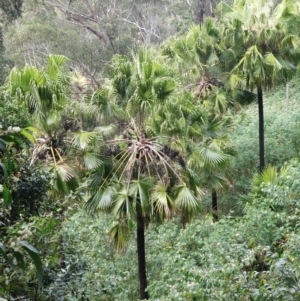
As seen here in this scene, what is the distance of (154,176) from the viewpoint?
6.04 meters

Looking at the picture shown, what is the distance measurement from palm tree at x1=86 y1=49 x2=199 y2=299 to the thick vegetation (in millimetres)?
18

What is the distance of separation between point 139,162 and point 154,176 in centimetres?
29

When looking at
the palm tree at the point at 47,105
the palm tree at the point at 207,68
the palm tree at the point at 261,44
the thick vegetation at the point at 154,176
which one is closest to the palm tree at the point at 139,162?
the thick vegetation at the point at 154,176

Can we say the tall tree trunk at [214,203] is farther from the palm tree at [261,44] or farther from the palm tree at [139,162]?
the palm tree at [139,162]

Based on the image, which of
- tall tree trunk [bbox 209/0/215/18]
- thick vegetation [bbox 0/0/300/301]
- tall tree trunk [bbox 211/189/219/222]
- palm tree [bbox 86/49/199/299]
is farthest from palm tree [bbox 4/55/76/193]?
tall tree trunk [bbox 209/0/215/18]

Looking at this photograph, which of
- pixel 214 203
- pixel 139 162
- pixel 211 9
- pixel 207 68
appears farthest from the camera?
pixel 211 9

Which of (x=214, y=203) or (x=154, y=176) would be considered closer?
(x=154, y=176)

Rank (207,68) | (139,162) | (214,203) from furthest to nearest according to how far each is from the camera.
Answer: (207,68) < (214,203) < (139,162)

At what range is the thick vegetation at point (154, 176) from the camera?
3.14 meters

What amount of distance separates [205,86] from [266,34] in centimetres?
172

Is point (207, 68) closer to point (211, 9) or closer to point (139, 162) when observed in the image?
point (139, 162)

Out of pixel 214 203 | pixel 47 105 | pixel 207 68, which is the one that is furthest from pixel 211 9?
pixel 47 105

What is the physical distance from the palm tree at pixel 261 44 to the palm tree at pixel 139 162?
3.84m

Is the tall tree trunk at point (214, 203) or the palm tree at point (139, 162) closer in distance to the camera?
the palm tree at point (139, 162)
